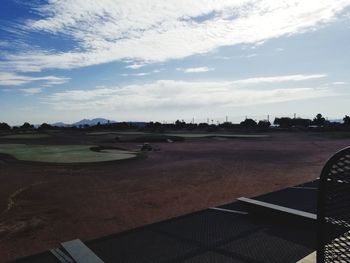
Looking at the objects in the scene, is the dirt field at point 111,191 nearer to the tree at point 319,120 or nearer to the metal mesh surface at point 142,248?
the metal mesh surface at point 142,248

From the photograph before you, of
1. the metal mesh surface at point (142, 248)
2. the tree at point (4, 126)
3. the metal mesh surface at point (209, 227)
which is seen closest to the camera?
the metal mesh surface at point (142, 248)

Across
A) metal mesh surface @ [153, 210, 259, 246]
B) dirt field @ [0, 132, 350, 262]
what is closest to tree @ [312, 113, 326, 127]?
dirt field @ [0, 132, 350, 262]

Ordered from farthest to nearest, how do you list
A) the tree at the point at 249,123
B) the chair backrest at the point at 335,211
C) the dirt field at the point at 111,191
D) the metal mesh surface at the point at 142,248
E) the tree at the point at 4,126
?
the tree at the point at 249,123 → the tree at the point at 4,126 → the dirt field at the point at 111,191 → the metal mesh surface at the point at 142,248 → the chair backrest at the point at 335,211

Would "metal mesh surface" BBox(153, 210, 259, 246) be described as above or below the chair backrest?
below

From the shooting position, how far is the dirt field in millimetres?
7570

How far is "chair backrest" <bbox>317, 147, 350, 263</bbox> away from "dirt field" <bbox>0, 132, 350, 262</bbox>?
5.62 meters

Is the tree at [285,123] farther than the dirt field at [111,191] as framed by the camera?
Yes

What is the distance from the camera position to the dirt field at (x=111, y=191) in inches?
298

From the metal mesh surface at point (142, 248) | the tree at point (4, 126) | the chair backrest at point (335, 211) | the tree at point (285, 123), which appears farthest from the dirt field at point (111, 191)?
the tree at point (285, 123)

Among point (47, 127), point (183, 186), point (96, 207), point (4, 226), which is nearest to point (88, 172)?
point (183, 186)

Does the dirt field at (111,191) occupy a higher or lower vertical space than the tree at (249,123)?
lower

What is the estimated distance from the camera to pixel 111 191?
1170 centimetres

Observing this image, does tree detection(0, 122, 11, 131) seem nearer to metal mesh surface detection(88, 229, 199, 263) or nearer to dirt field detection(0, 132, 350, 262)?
dirt field detection(0, 132, 350, 262)

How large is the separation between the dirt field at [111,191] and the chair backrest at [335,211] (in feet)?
18.4
